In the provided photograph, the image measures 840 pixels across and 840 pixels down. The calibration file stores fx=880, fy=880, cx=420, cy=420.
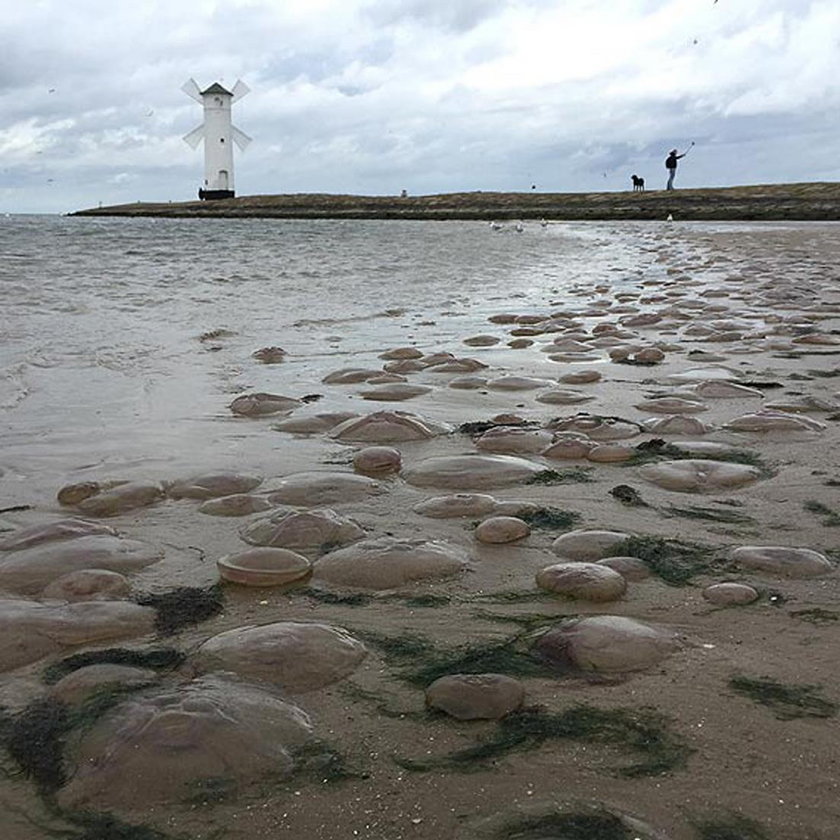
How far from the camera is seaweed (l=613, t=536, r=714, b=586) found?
2.20 metres

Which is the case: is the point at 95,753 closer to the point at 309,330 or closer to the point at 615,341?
the point at 615,341

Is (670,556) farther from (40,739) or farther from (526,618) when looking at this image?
(40,739)

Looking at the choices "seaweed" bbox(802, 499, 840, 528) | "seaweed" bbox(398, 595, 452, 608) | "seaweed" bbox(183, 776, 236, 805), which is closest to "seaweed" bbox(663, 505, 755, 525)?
"seaweed" bbox(802, 499, 840, 528)

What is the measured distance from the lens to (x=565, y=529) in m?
2.55

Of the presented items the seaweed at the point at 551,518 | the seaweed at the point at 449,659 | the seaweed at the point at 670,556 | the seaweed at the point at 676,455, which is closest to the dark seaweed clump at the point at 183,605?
the seaweed at the point at 449,659

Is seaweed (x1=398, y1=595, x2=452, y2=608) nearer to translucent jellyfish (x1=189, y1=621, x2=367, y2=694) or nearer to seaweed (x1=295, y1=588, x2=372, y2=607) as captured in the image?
seaweed (x1=295, y1=588, x2=372, y2=607)

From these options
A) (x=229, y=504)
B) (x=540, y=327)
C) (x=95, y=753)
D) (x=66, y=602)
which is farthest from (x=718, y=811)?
(x=540, y=327)

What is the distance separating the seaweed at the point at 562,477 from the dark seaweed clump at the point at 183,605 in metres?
1.24

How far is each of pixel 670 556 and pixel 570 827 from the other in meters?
1.15

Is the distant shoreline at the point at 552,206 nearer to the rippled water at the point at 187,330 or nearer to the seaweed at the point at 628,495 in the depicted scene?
the rippled water at the point at 187,330

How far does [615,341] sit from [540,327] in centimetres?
115

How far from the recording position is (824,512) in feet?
8.52

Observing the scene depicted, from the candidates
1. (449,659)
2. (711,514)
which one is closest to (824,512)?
(711,514)

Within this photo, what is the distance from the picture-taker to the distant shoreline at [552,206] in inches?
1642
